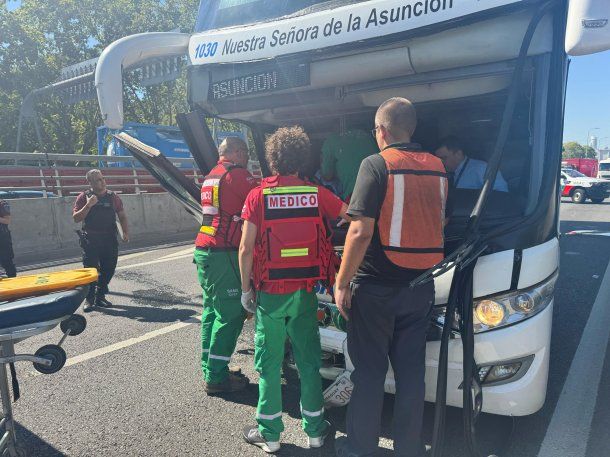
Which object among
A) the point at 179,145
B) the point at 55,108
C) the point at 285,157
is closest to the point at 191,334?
the point at 285,157

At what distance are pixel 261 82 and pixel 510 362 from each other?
2505 mm

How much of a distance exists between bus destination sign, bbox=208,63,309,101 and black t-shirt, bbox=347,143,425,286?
48.6 inches

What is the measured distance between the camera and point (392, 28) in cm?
288

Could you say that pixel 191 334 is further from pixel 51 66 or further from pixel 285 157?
pixel 51 66

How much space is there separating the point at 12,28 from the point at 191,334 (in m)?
27.8

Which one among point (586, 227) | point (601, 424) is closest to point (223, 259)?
point (601, 424)

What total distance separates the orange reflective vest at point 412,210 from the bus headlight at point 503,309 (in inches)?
14.8

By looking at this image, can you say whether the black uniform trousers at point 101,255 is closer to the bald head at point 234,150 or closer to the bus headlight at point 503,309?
the bald head at point 234,150

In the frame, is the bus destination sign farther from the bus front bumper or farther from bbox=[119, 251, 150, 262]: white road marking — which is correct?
bbox=[119, 251, 150, 262]: white road marking

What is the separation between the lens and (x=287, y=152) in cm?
262

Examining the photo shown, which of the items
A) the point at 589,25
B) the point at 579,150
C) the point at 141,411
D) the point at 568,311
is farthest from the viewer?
the point at 579,150

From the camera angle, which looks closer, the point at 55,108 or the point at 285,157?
the point at 285,157

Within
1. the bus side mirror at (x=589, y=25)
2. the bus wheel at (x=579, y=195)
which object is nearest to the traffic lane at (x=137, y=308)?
the bus side mirror at (x=589, y=25)

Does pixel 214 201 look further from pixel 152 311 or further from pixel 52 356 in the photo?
pixel 152 311
